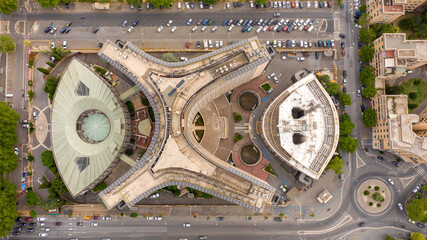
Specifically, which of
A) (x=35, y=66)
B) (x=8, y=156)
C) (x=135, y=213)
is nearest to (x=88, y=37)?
(x=35, y=66)

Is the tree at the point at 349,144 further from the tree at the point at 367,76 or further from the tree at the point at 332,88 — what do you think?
the tree at the point at 367,76

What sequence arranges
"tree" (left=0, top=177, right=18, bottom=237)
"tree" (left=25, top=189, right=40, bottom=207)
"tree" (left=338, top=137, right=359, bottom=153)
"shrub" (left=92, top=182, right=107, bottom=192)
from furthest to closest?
"shrub" (left=92, top=182, right=107, bottom=192) → "tree" (left=338, top=137, right=359, bottom=153) → "tree" (left=25, top=189, right=40, bottom=207) → "tree" (left=0, top=177, right=18, bottom=237)

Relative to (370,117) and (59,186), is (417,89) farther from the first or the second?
(59,186)

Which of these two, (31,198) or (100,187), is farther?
(100,187)

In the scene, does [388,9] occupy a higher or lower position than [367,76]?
higher

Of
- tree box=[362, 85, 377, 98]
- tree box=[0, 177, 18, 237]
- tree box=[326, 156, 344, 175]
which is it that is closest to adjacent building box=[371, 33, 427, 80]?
tree box=[362, 85, 377, 98]

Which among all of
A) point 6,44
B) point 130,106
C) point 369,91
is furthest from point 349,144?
point 6,44

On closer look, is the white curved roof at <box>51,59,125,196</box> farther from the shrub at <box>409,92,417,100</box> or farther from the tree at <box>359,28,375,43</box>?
the shrub at <box>409,92,417,100</box>
